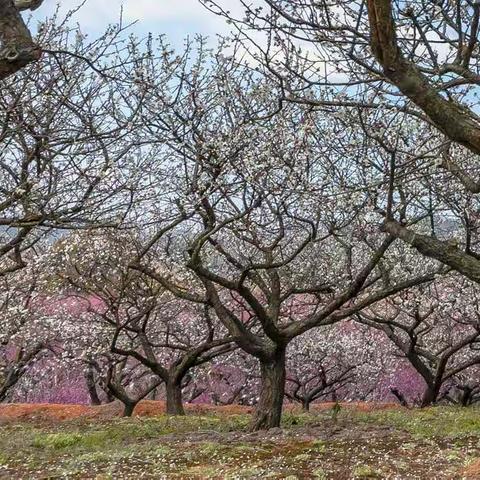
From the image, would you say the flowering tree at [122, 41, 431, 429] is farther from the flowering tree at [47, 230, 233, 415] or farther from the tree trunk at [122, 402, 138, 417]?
the tree trunk at [122, 402, 138, 417]

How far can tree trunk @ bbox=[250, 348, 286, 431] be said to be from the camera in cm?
1163

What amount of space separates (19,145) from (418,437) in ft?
24.6

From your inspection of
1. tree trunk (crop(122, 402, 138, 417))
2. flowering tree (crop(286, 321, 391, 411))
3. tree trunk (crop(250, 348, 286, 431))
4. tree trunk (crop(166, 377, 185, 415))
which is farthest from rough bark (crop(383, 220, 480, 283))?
flowering tree (crop(286, 321, 391, 411))

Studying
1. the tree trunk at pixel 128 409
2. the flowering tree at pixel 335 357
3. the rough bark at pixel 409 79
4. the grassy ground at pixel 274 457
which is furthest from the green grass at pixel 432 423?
the flowering tree at pixel 335 357

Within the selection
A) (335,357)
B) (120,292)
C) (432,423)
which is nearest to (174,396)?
(120,292)

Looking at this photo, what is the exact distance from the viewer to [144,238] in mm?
17672

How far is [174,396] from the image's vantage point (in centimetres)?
1733

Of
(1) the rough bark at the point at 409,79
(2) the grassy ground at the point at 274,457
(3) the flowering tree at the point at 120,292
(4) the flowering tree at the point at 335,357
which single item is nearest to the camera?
(1) the rough bark at the point at 409,79

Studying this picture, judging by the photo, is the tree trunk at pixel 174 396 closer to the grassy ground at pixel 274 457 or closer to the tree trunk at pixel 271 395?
the grassy ground at pixel 274 457

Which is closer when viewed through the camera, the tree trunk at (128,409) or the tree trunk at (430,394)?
the tree trunk at (128,409)

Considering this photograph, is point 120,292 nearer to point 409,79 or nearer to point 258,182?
point 258,182

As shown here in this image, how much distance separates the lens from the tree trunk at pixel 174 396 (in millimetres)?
17188

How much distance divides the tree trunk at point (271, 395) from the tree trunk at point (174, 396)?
18.8ft

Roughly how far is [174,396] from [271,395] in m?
6.29
